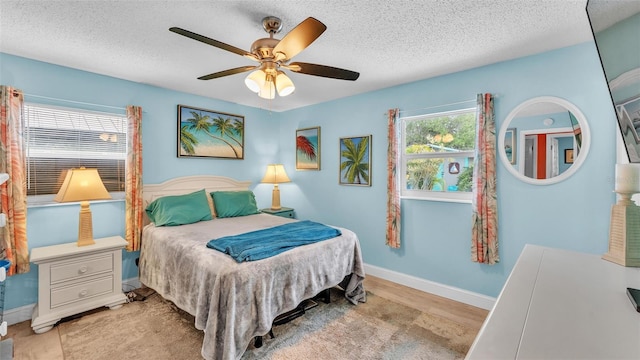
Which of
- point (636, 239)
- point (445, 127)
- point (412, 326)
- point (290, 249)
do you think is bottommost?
point (412, 326)

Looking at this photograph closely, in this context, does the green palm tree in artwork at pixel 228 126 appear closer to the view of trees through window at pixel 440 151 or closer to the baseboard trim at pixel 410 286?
the baseboard trim at pixel 410 286

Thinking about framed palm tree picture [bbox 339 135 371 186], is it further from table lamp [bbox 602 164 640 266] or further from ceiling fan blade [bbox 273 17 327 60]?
table lamp [bbox 602 164 640 266]

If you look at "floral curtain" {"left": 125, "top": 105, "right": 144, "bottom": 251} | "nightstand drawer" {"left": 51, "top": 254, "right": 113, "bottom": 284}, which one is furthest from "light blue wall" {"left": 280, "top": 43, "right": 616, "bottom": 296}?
"nightstand drawer" {"left": 51, "top": 254, "right": 113, "bottom": 284}

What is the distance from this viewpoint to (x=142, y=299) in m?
2.81

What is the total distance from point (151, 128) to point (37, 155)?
1050mm

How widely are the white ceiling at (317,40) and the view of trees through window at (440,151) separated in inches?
21.2

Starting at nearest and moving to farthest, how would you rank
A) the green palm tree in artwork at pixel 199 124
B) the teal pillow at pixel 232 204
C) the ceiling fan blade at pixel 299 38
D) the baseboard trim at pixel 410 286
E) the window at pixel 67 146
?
1. the ceiling fan blade at pixel 299 38
2. the baseboard trim at pixel 410 286
3. the window at pixel 67 146
4. the teal pillow at pixel 232 204
5. the green palm tree in artwork at pixel 199 124

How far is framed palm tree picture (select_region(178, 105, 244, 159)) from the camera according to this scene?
3.59m

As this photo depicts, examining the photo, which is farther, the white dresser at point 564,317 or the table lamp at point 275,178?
the table lamp at point 275,178

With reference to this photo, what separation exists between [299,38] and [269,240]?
1595 mm

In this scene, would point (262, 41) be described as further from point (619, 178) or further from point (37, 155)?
point (37, 155)

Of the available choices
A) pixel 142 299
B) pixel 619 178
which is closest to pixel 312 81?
pixel 619 178

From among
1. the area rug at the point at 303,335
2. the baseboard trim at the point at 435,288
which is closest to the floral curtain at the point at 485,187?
the baseboard trim at the point at 435,288

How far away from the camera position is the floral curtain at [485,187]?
2564 mm
